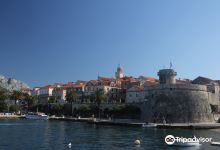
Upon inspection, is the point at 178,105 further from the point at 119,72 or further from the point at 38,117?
the point at 119,72

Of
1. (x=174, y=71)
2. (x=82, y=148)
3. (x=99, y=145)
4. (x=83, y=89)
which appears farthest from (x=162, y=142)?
(x=83, y=89)

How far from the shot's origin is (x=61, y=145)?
35.3 metres

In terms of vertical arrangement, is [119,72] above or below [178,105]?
above

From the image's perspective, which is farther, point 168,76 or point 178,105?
point 168,76

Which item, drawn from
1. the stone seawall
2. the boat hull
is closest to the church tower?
the boat hull

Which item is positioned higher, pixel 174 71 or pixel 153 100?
pixel 174 71

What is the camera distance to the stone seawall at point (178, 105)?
224 feet

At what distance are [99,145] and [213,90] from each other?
58146mm

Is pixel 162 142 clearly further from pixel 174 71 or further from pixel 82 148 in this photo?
pixel 174 71

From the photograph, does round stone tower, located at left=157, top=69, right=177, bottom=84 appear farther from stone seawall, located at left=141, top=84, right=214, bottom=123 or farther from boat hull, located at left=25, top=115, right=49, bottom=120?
boat hull, located at left=25, top=115, right=49, bottom=120

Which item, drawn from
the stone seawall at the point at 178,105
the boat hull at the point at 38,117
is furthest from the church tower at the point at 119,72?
the stone seawall at the point at 178,105

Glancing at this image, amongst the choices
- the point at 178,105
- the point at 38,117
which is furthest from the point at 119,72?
the point at 178,105

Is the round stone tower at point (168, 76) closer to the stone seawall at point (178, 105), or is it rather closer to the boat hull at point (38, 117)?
the stone seawall at point (178, 105)

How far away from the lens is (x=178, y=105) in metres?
68.9
